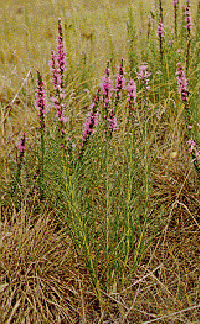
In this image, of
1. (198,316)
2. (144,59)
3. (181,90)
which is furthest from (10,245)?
(144,59)

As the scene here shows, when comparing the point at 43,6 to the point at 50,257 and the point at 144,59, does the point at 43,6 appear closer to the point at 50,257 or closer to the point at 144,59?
the point at 144,59

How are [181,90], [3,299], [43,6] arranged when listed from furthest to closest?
[43,6]
[181,90]
[3,299]

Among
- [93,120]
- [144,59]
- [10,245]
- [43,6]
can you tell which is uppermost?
[43,6]

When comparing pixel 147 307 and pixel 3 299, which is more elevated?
pixel 3 299

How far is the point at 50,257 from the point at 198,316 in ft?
1.80

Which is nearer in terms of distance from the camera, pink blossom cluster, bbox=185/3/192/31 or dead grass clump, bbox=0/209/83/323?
dead grass clump, bbox=0/209/83/323

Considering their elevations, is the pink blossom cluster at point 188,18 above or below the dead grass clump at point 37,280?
above

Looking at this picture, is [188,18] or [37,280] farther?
[188,18]

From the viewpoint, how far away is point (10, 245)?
4.70ft

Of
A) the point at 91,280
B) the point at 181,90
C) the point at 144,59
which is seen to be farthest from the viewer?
the point at 144,59

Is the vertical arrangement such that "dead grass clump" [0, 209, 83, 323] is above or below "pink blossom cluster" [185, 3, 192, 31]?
below

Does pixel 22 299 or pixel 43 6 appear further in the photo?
pixel 43 6

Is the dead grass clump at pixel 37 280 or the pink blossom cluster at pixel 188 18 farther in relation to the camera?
the pink blossom cluster at pixel 188 18

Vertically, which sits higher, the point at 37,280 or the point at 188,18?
the point at 188,18
